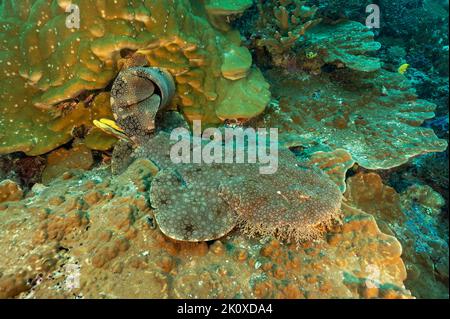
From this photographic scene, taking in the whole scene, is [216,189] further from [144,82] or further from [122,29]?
[122,29]

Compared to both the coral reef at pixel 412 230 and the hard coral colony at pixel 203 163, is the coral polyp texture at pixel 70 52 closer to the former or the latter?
the hard coral colony at pixel 203 163

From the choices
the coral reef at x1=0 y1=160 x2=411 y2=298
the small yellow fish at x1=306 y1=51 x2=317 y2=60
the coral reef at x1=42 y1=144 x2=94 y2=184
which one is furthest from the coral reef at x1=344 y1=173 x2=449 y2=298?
the coral reef at x1=42 y1=144 x2=94 y2=184

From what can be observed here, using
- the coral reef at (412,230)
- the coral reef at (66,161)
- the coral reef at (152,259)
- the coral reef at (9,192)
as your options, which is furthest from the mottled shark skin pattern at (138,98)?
the coral reef at (412,230)

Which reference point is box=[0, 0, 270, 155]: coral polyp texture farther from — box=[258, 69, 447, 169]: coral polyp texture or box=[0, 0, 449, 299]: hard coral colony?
box=[258, 69, 447, 169]: coral polyp texture

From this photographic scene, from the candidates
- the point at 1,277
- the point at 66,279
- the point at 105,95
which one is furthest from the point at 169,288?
the point at 105,95
